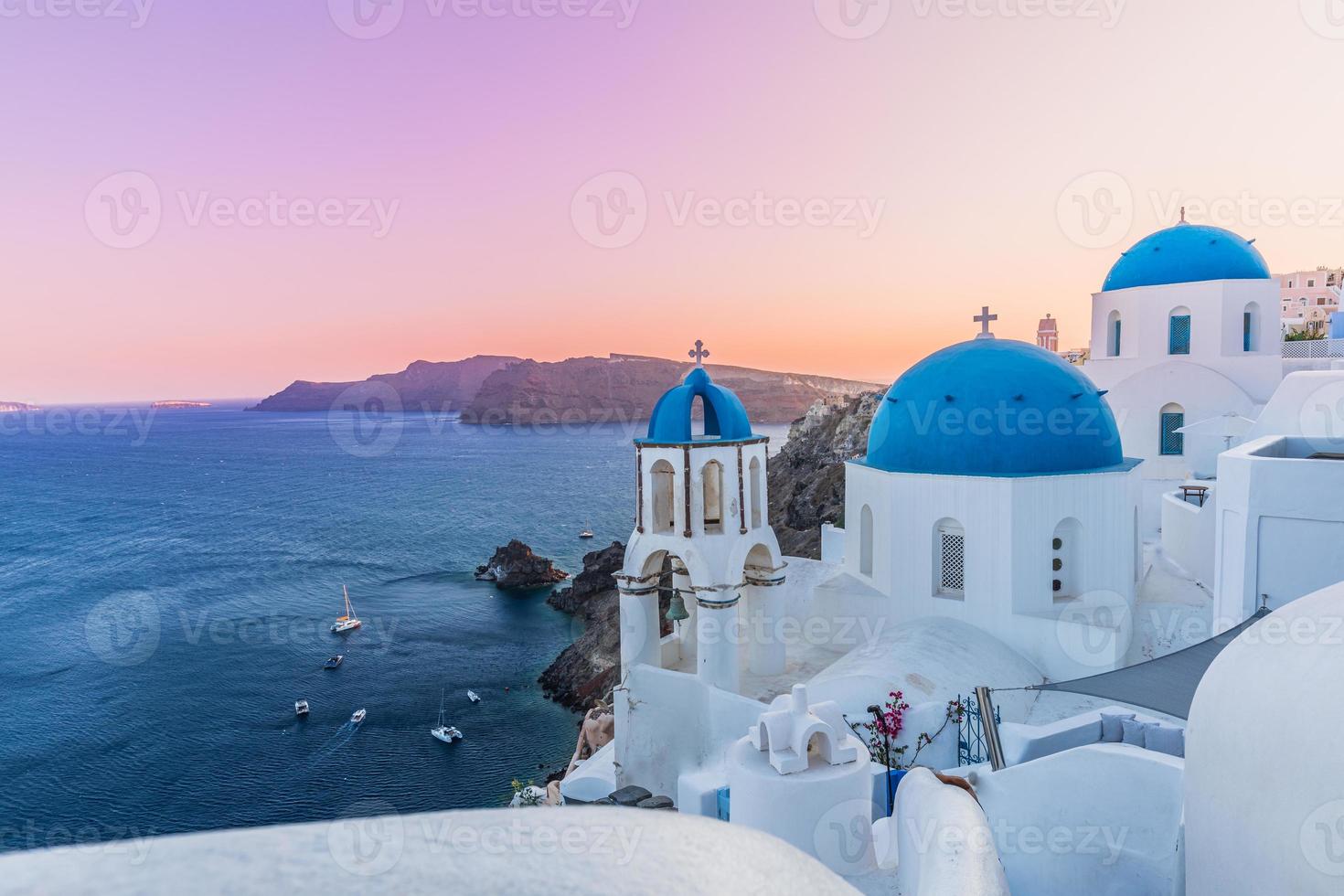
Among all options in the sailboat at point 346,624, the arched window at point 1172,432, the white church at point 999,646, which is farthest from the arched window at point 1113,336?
the sailboat at point 346,624

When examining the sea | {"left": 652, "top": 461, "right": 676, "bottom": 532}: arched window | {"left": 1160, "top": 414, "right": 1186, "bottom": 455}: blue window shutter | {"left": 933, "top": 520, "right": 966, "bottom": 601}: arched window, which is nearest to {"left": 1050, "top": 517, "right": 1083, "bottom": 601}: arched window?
{"left": 933, "top": 520, "right": 966, "bottom": 601}: arched window

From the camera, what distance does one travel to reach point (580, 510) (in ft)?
260

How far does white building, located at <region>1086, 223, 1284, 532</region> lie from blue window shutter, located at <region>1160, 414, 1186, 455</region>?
0.03 metres

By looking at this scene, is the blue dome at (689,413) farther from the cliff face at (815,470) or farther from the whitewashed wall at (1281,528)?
the cliff face at (815,470)

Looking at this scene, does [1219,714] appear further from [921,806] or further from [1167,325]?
[1167,325]

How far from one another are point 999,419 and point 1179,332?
13547 millimetres

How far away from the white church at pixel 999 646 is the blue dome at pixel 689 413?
0.06m

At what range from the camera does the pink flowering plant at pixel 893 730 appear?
1071cm

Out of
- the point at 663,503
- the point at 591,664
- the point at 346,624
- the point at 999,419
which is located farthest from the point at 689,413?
the point at 346,624

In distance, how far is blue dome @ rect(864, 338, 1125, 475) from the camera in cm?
1329

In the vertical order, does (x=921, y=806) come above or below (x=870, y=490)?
below

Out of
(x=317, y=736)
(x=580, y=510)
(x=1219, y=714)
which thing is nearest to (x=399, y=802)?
(x=317, y=736)

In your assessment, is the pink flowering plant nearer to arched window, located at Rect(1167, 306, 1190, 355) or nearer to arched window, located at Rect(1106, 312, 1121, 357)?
arched window, located at Rect(1167, 306, 1190, 355)

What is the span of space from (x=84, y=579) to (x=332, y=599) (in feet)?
68.6
